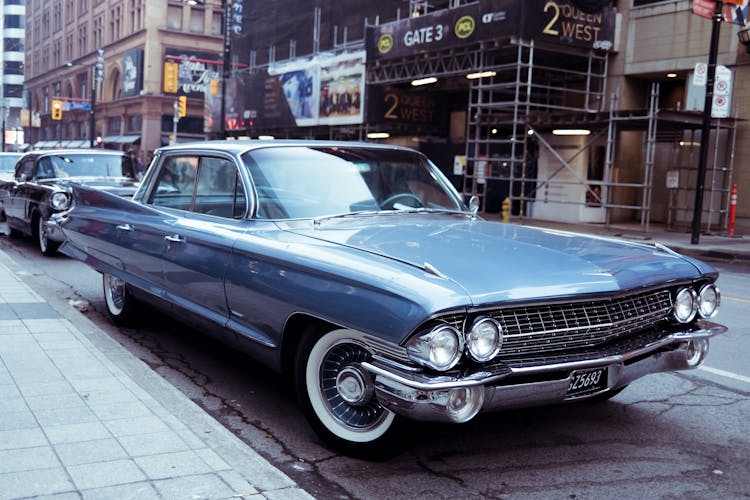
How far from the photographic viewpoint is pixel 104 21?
217ft

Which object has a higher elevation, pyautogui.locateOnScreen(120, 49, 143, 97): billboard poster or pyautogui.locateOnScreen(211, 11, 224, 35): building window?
pyautogui.locateOnScreen(211, 11, 224, 35): building window

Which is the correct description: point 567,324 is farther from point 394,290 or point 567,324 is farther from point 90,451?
point 90,451

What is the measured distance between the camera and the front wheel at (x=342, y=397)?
150 inches

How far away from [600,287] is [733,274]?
10.3 metres

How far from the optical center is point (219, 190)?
A: 5.42 m

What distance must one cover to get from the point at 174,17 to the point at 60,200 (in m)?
50.3

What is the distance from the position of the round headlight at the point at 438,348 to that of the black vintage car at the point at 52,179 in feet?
29.1

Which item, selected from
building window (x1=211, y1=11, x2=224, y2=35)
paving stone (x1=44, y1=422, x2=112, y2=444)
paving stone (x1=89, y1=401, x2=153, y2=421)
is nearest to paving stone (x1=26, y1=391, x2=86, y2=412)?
paving stone (x1=89, y1=401, x2=153, y2=421)

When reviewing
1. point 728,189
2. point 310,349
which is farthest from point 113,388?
point 728,189

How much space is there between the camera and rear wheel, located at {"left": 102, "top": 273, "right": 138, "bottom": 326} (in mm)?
6645

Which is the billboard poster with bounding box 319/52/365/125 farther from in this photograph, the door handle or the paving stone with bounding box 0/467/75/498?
the paving stone with bounding box 0/467/75/498

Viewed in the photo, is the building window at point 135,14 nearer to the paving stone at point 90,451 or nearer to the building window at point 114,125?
the building window at point 114,125

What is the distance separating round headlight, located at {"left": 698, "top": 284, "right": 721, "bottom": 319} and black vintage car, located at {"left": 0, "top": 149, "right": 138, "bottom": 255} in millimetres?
8860

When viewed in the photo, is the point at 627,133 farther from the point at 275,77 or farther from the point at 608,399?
the point at 608,399
